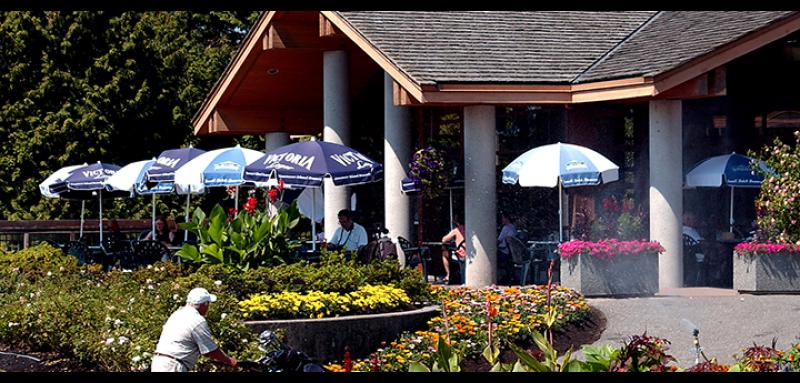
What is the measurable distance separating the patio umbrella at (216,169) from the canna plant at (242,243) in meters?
4.44

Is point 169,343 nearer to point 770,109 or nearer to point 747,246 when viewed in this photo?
point 747,246

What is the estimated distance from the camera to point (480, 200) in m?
20.3

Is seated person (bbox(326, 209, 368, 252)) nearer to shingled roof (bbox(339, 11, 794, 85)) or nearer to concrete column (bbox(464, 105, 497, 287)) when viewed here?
concrete column (bbox(464, 105, 497, 287))

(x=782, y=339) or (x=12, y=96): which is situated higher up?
(x=12, y=96)

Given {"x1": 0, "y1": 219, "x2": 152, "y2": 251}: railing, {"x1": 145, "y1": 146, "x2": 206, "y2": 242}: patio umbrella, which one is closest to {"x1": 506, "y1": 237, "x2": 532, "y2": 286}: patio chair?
{"x1": 145, "y1": 146, "x2": 206, "y2": 242}: patio umbrella

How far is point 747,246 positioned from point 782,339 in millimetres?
3377

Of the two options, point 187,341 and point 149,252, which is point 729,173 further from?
point 187,341

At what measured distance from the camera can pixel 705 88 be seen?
19109 millimetres

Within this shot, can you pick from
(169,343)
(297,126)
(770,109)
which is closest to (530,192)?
(770,109)

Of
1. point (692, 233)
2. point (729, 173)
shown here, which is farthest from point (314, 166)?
point (729, 173)

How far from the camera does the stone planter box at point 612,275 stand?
701 inches

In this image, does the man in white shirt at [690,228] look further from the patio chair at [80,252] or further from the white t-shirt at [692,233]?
the patio chair at [80,252]

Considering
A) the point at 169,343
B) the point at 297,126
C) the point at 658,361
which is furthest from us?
the point at 297,126

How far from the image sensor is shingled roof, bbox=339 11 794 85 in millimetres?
19750
